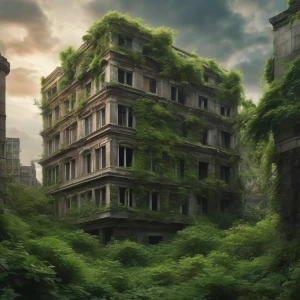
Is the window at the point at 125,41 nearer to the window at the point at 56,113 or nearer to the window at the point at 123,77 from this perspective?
the window at the point at 123,77

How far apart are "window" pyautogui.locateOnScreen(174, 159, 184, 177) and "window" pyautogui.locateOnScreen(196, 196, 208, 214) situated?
8.70 feet

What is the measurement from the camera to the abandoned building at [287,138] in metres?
18.9

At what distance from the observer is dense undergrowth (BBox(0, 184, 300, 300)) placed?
34.6 ft

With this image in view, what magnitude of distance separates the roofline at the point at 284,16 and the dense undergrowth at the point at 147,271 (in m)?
10.3

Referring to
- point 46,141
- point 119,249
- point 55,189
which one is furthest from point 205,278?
point 46,141

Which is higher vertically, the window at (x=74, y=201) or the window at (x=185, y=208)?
the window at (x=74, y=201)

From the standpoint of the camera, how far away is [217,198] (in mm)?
38938

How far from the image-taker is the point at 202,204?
126 ft

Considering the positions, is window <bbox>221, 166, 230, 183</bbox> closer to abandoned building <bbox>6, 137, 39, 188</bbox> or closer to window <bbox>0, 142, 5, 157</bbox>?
window <bbox>0, 142, 5, 157</bbox>

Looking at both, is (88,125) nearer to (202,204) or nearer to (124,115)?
(124,115)

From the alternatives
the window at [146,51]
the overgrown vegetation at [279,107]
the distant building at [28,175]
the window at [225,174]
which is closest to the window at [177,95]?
the window at [146,51]

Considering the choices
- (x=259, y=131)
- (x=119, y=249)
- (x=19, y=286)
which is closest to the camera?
(x=19, y=286)

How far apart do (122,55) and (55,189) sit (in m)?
13.6

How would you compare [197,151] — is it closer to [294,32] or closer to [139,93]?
[139,93]
